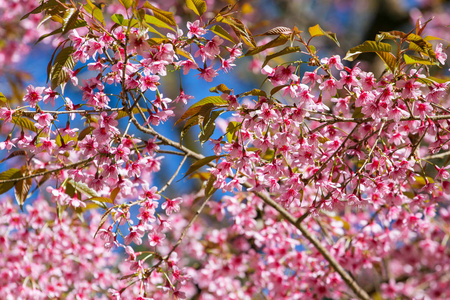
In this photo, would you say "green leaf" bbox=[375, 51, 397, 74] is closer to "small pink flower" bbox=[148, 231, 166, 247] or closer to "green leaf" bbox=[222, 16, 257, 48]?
"green leaf" bbox=[222, 16, 257, 48]

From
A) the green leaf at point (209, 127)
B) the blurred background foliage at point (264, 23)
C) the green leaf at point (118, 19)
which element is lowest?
the green leaf at point (209, 127)

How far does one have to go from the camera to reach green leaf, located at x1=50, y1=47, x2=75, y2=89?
3.97ft

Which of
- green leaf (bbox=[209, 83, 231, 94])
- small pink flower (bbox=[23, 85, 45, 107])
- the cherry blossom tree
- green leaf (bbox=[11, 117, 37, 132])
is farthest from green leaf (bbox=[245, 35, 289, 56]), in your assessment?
green leaf (bbox=[11, 117, 37, 132])

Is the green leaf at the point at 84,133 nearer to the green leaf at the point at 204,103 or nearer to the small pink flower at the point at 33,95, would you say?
the small pink flower at the point at 33,95

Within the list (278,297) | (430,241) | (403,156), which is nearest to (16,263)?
(278,297)

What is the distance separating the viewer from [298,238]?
2.50 meters

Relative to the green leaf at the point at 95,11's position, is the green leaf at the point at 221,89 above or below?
below

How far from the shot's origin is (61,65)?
4.01 ft

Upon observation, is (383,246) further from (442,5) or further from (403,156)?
(442,5)

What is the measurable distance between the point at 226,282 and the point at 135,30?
203cm

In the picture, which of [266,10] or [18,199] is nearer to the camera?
[18,199]

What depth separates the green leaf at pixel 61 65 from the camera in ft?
3.97

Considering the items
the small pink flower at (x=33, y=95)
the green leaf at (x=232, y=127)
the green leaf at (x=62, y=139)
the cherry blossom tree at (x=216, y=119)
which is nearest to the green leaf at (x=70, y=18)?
the cherry blossom tree at (x=216, y=119)

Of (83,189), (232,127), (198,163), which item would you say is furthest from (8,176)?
(232,127)
